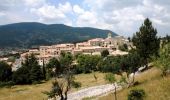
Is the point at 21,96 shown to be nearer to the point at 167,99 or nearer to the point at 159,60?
the point at 159,60

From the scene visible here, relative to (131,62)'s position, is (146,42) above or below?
above

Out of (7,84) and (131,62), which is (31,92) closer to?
(7,84)

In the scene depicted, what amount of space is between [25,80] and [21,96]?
165ft

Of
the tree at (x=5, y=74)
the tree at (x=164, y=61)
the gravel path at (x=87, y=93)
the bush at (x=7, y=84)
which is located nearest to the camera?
the tree at (x=164, y=61)

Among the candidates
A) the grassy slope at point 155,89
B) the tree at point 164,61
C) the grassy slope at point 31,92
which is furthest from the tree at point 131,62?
the grassy slope at point 31,92

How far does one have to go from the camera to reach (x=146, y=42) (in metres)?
97.6

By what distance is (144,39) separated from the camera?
97188mm

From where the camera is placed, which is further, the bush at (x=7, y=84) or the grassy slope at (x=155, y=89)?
the bush at (x=7, y=84)

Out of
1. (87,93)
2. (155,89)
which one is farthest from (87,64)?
(155,89)

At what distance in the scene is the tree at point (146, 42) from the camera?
Result: 96500 mm

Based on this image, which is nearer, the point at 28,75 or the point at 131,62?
the point at 131,62

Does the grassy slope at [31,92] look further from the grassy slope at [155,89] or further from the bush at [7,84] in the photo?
the grassy slope at [155,89]

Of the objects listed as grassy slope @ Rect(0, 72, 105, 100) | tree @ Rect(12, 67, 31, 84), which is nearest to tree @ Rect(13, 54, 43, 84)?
tree @ Rect(12, 67, 31, 84)

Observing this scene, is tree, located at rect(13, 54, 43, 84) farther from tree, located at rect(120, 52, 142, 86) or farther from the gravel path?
tree, located at rect(120, 52, 142, 86)
